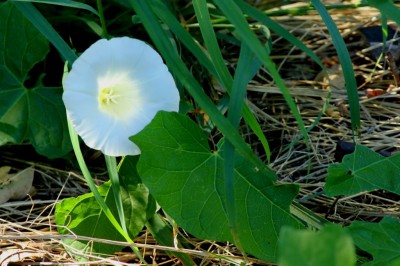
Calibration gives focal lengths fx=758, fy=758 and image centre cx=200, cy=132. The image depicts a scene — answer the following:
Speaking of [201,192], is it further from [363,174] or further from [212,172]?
[363,174]

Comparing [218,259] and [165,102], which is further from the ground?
[165,102]

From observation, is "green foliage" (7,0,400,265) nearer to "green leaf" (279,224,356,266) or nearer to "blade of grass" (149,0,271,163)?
"blade of grass" (149,0,271,163)

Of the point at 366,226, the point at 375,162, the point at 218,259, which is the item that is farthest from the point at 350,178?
the point at 218,259

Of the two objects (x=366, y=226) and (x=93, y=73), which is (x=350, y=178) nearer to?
(x=366, y=226)

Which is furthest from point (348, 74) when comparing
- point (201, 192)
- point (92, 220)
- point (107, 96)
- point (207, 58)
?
point (92, 220)

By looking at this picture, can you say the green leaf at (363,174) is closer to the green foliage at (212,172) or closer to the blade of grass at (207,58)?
the green foliage at (212,172)

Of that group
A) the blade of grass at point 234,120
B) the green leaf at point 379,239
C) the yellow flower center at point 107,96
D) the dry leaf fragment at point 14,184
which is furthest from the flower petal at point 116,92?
the green leaf at point 379,239

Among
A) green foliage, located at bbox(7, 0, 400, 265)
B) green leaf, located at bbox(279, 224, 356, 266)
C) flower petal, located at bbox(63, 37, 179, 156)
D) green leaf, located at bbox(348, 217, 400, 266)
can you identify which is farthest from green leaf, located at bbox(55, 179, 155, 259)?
green leaf, located at bbox(279, 224, 356, 266)
